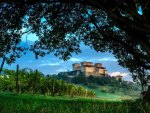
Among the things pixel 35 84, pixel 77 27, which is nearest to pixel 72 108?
pixel 77 27

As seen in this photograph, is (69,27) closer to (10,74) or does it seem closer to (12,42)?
(12,42)

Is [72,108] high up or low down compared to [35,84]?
down

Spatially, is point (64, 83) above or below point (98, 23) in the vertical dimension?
below

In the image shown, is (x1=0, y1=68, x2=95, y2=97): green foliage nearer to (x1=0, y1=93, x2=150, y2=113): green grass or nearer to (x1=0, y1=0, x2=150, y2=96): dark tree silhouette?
(x1=0, y1=0, x2=150, y2=96): dark tree silhouette

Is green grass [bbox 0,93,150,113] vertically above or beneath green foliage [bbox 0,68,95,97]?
beneath

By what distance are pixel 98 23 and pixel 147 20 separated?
9603 mm

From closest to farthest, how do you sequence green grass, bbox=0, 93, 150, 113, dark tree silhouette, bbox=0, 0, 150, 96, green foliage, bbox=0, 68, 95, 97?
green grass, bbox=0, 93, 150, 113 → dark tree silhouette, bbox=0, 0, 150, 96 → green foliage, bbox=0, 68, 95, 97

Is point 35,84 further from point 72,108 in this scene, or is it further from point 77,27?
point 72,108

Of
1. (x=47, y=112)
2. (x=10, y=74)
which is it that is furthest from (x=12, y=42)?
(x=10, y=74)

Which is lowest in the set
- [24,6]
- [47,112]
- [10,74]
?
[47,112]

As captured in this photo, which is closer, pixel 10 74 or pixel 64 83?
pixel 10 74

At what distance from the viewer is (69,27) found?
31297mm

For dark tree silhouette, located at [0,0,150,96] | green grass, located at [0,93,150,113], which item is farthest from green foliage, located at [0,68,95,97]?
green grass, located at [0,93,150,113]

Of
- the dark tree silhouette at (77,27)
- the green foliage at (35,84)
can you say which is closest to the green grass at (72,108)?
the dark tree silhouette at (77,27)
